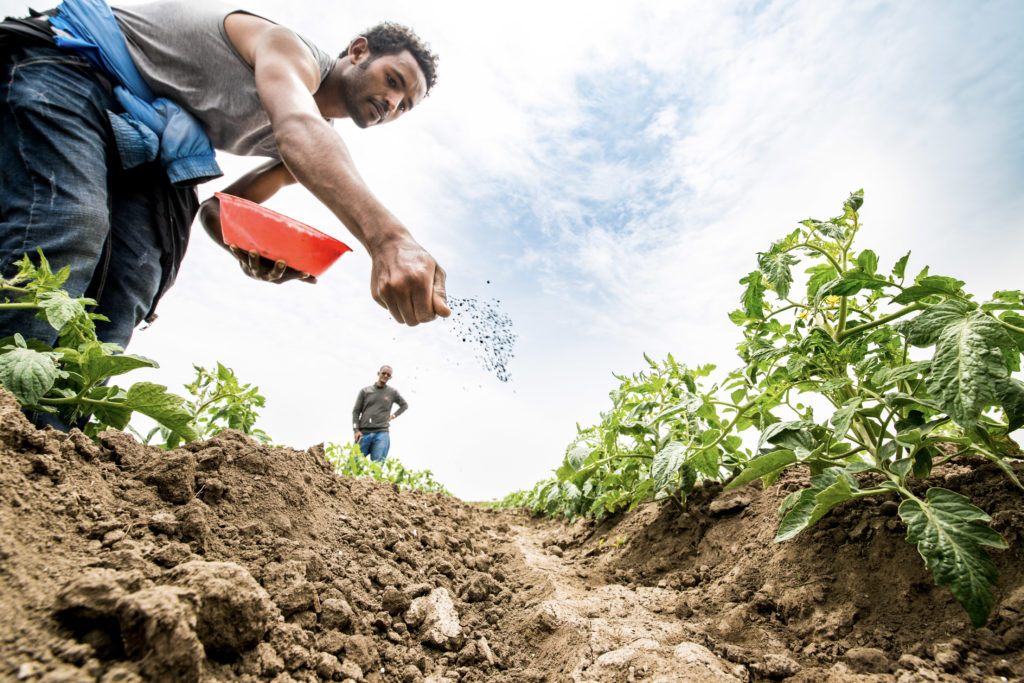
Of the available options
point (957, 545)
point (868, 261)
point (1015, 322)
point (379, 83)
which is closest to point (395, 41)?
point (379, 83)

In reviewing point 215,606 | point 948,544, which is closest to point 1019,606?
point 948,544

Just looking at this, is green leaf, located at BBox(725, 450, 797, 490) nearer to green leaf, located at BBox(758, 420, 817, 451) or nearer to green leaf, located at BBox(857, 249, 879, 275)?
green leaf, located at BBox(758, 420, 817, 451)

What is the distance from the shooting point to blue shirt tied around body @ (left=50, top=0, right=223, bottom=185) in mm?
2352

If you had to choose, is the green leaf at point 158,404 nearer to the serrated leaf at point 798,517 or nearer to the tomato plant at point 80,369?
the tomato plant at point 80,369

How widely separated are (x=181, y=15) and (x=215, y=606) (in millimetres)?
3010

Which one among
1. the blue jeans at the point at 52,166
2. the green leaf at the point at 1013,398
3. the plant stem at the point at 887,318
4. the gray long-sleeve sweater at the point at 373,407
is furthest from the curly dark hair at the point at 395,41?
the gray long-sleeve sweater at the point at 373,407

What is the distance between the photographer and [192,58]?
2.63 m

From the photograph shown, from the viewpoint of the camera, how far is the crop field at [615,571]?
88 centimetres

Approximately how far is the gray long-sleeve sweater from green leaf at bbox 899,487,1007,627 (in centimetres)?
836

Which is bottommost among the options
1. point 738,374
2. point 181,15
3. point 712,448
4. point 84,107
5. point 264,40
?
point 712,448

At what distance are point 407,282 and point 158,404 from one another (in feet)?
2.96

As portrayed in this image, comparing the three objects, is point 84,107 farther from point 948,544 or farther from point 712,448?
point 948,544

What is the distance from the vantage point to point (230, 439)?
61.7 inches

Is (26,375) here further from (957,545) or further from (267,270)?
(957,545)
